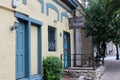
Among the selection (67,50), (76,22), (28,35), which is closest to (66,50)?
(67,50)

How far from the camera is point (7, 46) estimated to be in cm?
916

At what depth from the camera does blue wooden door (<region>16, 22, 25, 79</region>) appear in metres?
10.3

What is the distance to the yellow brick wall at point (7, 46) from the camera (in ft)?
29.0

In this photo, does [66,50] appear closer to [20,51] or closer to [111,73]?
[111,73]

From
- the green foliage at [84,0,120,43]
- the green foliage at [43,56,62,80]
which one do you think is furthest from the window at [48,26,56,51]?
the green foliage at [84,0,120,43]

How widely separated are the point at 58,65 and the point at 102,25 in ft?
36.5

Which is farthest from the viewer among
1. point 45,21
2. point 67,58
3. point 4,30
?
point 67,58

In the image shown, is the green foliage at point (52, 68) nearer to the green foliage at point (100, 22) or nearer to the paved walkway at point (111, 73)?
the paved walkway at point (111, 73)

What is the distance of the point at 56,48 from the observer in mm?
15242

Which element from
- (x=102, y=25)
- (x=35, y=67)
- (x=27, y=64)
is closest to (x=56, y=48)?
(x=35, y=67)

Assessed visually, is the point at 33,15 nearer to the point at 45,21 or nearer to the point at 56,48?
the point at 45,21

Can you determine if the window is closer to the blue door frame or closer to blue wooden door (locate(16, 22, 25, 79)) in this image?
the blue door frame

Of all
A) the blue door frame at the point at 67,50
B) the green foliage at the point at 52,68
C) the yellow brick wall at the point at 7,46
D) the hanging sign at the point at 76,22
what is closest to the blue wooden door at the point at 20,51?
the yellow brick wall at the point at 7,46

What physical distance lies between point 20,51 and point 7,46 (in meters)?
1.34
